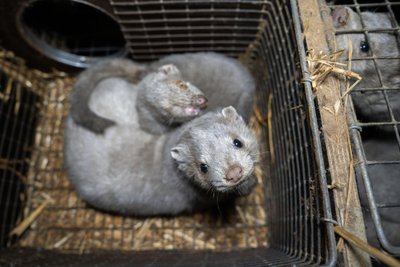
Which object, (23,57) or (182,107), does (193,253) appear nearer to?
(182,107)

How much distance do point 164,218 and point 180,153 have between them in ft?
3.19

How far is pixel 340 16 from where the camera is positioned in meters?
2.09

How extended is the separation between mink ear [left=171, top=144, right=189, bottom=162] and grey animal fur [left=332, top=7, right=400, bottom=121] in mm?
1089

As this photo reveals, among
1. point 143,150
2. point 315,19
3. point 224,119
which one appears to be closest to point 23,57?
point 143,150

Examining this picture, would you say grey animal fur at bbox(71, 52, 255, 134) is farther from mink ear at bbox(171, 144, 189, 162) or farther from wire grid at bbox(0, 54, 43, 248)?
wire grid at bbox(0, 54, 43, 248)

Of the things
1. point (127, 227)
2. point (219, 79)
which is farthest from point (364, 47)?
point (127, 227)

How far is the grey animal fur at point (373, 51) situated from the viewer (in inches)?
83.6

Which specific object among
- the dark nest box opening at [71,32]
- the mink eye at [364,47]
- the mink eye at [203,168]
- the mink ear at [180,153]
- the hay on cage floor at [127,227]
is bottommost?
the hay on cage floor at [127,227]

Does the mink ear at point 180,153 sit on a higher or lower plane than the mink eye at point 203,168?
higher

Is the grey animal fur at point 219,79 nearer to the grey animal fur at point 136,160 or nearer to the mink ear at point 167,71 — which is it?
the mink ear at point 167,71

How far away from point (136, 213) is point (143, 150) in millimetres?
478

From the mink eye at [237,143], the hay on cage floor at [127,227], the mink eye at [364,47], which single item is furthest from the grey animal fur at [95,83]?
the mink eye at [364,47]

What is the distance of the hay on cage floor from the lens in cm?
291

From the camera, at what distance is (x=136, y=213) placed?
269 cm
